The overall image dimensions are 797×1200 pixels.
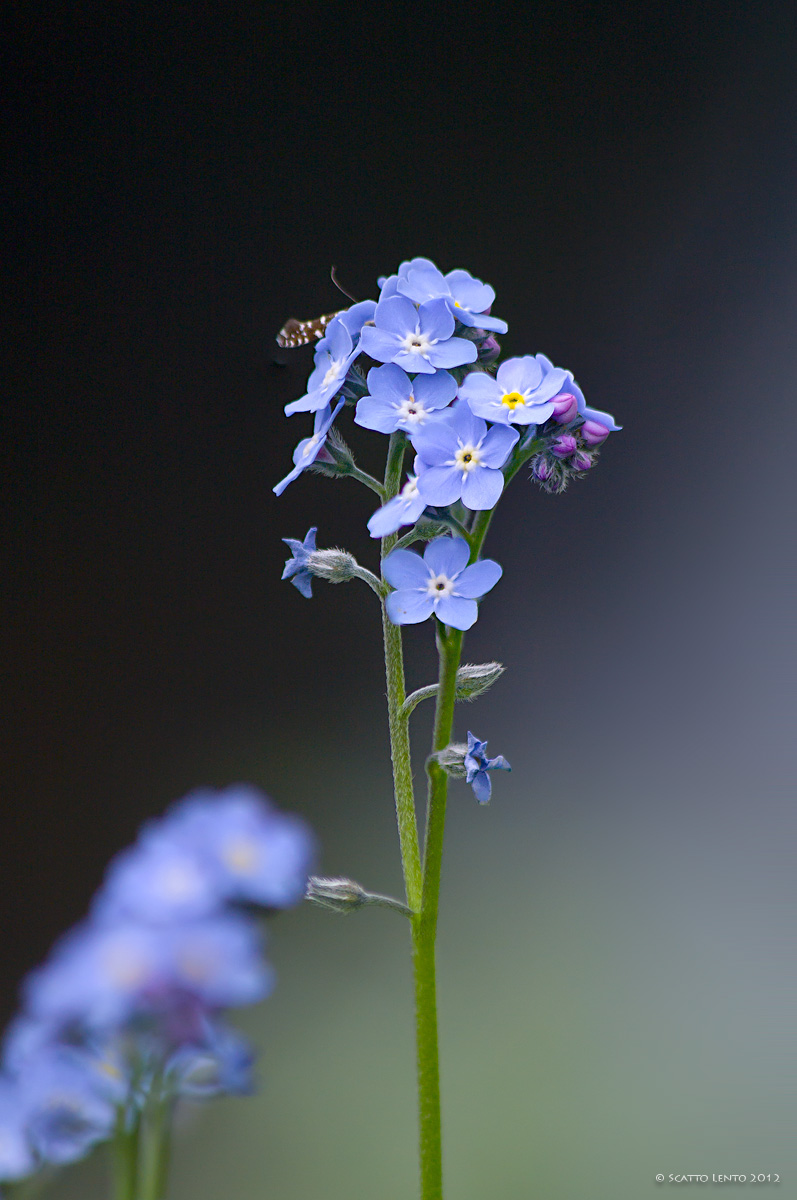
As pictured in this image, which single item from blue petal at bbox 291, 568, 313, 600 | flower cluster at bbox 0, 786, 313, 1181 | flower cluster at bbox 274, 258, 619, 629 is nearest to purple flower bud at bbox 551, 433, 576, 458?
flower cluster at bbox 274, 258, 619, 629

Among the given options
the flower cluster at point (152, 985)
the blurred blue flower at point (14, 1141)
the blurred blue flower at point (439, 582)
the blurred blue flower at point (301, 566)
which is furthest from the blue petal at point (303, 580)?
the blurred blue flower at point (14, 1141)

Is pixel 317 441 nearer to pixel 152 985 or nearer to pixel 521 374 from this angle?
pixel 521 374

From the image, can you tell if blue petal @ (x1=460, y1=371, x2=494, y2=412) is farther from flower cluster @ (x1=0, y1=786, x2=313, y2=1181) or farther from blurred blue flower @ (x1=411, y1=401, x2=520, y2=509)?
flower cluster @ (x1=0, y1=786, x2=313, y2=1181)

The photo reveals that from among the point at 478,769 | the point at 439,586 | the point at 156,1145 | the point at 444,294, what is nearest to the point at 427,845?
the point at 478,769

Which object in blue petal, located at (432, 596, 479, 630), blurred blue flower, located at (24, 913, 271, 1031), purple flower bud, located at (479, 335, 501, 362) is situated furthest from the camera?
purple flower bud, located at (479, 335, 501, 362)

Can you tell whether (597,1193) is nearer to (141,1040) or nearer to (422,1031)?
(422,1031)
